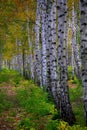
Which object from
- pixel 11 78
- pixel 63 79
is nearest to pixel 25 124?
pixel 63 79

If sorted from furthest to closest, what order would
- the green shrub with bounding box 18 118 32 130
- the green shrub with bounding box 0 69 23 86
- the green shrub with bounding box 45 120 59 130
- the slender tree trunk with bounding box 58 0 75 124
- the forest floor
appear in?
1. the green shrub with bounding box 0 69 23 86
2. the slender tree trunk with bounding box 58 0 75 124
3. the forest floor
4. the green shrub with bounding box 18 118 32 130
5. the green shrub with bounding box 45 120 59 130

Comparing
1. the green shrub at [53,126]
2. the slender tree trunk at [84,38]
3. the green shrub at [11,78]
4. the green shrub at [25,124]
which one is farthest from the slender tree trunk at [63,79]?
the green shrub at [11,78]

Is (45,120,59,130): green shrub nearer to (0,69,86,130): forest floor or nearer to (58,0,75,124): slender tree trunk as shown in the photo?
(0,69,86,130): forest floor

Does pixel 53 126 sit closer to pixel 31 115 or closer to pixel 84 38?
pixel 31 115

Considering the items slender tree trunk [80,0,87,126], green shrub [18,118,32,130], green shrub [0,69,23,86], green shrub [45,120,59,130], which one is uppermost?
slender tree trunk [80,0,87,126]

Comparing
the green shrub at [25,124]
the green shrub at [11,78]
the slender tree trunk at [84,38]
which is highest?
the slender tree trunk at [84,38]

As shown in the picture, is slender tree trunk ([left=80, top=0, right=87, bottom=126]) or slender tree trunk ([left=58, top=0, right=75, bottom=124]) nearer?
slender tree trunk ([left=80, top=0, right=87, bottom=126])

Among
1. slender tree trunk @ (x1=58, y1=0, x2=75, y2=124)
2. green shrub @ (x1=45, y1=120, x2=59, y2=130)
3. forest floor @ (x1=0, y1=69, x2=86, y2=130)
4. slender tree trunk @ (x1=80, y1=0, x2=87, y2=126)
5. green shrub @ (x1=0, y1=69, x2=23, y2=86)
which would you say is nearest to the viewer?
slender tree trunk @ (x1=80, y1=0, x2=87, y2=126)

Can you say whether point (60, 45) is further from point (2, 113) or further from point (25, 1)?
point (25, 1)

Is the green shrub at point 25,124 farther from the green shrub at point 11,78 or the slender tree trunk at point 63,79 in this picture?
the green shrub at point 11,78

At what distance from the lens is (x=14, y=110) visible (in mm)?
14078

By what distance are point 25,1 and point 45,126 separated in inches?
937

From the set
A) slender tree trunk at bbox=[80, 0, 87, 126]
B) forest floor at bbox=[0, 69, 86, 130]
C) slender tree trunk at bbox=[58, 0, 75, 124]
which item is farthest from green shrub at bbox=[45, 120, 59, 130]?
slender tree trunk at bbox=[80, 0, 87, 126]

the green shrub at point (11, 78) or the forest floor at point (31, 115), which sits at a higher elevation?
the green shrub at point (11, 78)
